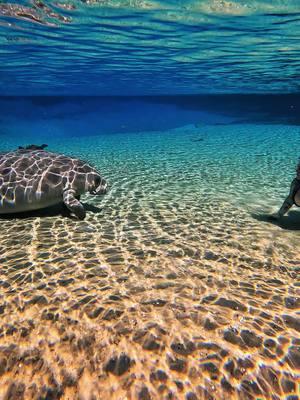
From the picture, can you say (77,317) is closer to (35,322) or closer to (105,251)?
(35,322)

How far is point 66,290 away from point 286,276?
3165mm

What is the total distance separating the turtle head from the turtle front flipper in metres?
0.53

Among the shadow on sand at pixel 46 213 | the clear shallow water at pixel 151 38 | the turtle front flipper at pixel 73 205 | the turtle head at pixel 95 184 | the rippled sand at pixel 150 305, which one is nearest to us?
the rippled sand at pixel 150 305

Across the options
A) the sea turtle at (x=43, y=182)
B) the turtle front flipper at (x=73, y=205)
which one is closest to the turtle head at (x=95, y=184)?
the sea turtle at (x=43, y=182)

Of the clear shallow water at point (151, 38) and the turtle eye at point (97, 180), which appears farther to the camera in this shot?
the clear shallow water at point (151, 38)

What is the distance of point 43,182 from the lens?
19.2 ft

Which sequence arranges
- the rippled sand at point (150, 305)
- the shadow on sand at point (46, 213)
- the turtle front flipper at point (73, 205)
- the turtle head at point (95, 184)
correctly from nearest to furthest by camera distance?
the rippled sand at point (150, 305), the turtle front flipper at point (73, 205), the shadow on sand at point (46, 213), the turtle head at point (95, 184)

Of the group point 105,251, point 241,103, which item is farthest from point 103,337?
point 241,103

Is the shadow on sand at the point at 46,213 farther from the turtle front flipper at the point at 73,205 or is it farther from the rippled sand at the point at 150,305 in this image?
the turtle front flipper at the point at 73,205

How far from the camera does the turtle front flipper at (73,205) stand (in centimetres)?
575

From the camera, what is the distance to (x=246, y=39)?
16281mm

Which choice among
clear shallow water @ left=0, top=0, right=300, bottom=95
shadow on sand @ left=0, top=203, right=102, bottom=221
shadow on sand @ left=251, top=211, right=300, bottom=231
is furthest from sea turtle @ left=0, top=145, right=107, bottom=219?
clear shallow water @ left=0, top=0, right=300, bottom=95

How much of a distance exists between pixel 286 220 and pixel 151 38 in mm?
15240

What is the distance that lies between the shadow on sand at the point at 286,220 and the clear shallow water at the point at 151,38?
10.5 m
